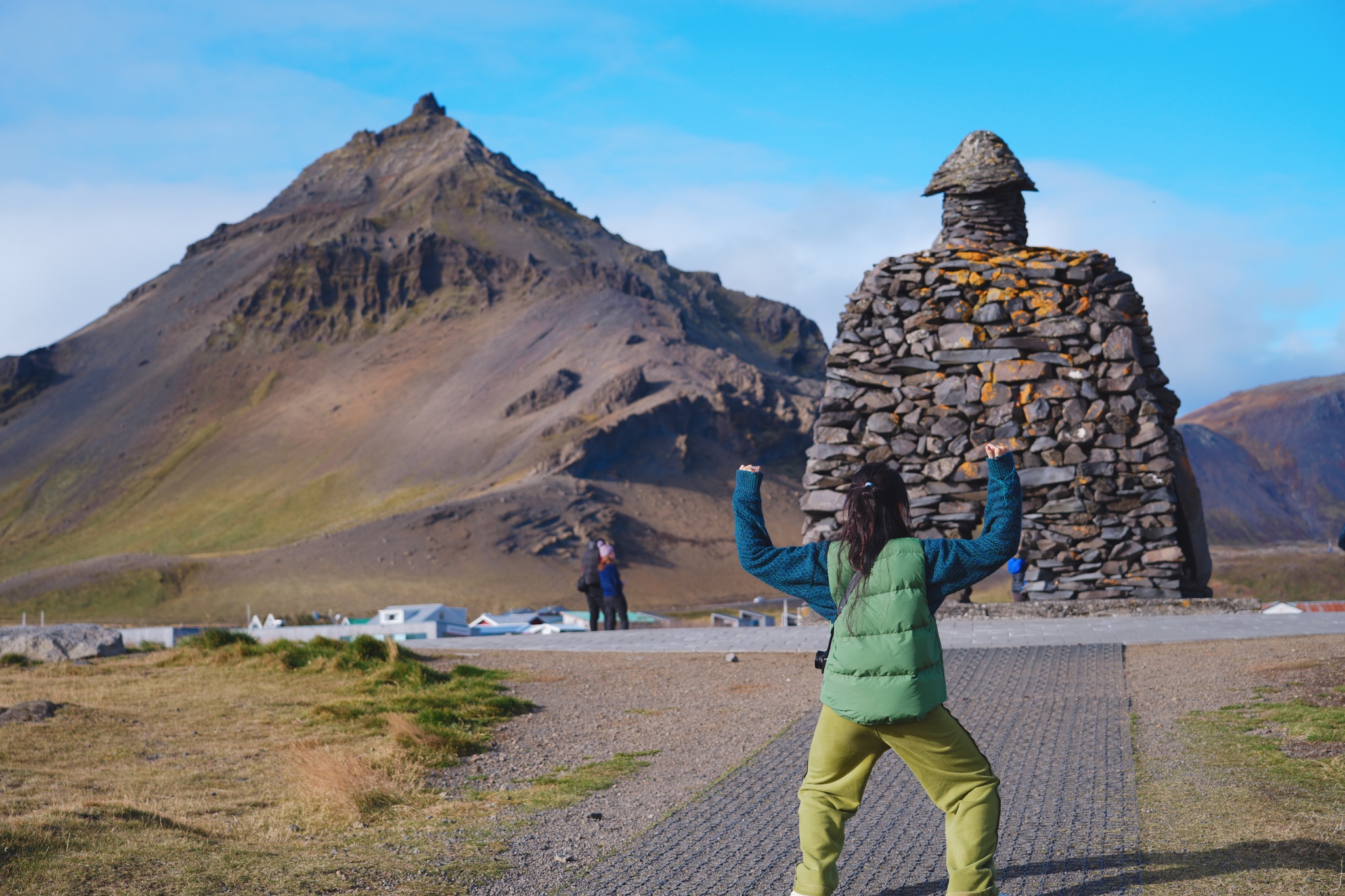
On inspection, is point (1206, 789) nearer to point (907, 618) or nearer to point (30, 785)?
point (907, 618)

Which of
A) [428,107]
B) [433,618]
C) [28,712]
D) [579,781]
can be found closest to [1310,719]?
[579,781]

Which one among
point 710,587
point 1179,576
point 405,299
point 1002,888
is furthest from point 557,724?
point 405,299

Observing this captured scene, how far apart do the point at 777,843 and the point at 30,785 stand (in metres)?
4.54

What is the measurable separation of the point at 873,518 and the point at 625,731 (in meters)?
5.18

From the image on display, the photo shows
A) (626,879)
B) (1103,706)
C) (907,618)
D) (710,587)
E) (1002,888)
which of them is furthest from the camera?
(710,587)

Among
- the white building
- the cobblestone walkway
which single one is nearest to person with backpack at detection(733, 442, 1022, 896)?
the cobblestone walkway

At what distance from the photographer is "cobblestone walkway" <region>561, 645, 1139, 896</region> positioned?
5.05 metres

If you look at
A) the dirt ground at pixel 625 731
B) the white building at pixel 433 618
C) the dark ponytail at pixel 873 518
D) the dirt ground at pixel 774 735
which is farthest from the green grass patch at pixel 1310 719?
the white building at pixel 433 618

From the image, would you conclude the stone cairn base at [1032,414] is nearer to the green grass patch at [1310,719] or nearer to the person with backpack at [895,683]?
the green grass patch at [1310,719]

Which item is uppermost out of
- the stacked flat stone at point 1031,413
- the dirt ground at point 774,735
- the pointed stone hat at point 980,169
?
the pointed stone hat at point 980,169

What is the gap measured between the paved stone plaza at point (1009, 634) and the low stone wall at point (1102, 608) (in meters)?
0.28

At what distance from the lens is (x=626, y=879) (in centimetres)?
521

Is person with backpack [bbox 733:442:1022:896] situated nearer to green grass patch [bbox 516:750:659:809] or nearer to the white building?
green grass patch [bbox 516:750:659:809]

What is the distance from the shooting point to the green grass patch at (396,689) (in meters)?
8.60
